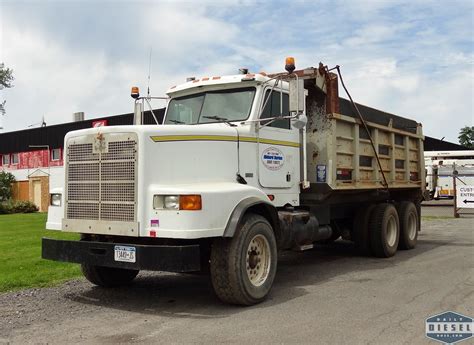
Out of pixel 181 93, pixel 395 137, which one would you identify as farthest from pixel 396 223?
pixel 181 93

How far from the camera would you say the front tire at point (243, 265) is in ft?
19.5

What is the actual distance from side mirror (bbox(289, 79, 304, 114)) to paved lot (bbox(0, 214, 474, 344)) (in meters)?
2.50

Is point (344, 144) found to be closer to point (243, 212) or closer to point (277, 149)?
point (277, 149)

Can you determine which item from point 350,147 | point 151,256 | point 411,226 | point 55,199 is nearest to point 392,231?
point 411,226

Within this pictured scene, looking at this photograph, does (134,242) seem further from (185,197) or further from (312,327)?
(312,327)

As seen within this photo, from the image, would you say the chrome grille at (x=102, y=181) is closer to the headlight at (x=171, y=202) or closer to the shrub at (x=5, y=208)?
the headlight at (x=171, y=202)

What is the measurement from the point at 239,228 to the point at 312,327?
59.1 inches

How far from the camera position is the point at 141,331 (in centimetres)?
522

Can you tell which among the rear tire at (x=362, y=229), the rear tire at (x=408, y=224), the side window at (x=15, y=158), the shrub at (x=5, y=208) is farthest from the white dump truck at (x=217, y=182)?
the side window at (x=15, y=158)

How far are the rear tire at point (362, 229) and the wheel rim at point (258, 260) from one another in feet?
13.6

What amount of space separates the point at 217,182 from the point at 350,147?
11.8 ft

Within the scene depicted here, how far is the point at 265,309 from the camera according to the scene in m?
6.03

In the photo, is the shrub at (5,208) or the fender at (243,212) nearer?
the fender at (243,212)

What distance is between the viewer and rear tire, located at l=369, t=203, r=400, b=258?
32.7ft
